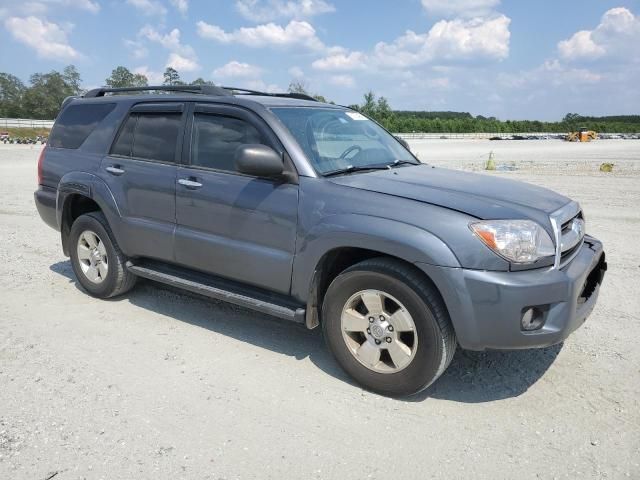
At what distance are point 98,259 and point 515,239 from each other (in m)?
3.88

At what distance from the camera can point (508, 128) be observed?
122375mm

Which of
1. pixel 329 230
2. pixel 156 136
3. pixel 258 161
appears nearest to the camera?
pixel 329 230

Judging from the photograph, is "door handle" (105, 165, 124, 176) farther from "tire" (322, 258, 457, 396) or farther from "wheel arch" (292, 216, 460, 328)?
"tire" (322, 258, 457, 396)

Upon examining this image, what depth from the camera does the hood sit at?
3.25m

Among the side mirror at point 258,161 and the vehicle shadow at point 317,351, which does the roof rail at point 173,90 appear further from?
the vehicle shadow at point 317,351

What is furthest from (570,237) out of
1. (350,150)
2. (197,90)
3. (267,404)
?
(197,90)

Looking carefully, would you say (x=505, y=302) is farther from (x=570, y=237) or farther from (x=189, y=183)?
(x=189, y=183)

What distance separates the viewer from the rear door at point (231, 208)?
3.77 m

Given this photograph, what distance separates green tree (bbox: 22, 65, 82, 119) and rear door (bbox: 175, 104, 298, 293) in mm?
80916

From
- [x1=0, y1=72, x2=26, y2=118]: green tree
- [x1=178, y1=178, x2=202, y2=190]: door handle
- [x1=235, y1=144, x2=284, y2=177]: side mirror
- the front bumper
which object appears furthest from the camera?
[x1=0, y1=72, x2=26, y2=118]: green tree

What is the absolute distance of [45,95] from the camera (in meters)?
82.2

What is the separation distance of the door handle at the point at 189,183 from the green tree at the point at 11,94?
8866cm

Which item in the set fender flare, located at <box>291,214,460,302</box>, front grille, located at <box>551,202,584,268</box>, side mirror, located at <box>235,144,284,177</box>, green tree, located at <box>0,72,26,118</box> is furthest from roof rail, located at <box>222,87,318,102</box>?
green tree, located at <box>0,72,26,118</box>

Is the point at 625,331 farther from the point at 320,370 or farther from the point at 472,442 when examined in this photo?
the point at 320,370
